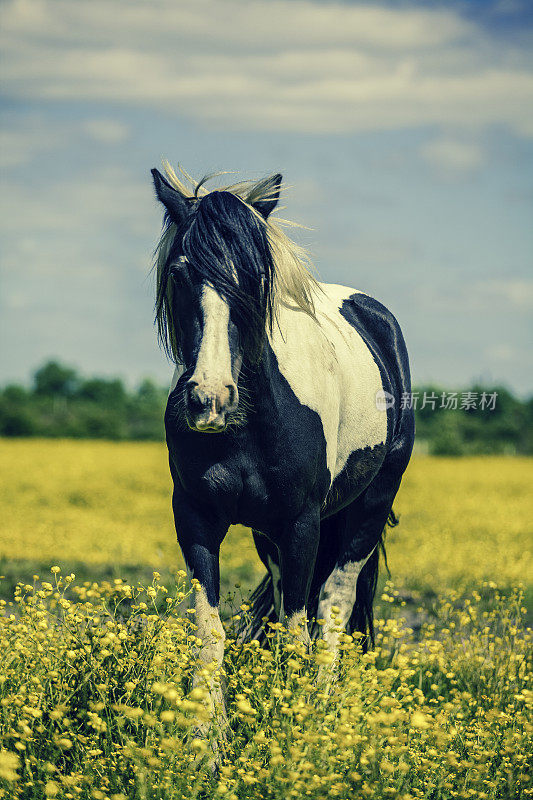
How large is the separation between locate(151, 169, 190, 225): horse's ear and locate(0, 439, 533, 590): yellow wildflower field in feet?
6.85

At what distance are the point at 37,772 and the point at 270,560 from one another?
5.58ft

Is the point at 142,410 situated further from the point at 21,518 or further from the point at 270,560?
the point at 270,560

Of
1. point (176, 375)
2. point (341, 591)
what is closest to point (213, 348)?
point (176, 375)

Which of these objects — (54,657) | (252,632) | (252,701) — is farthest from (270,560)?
(54,657)

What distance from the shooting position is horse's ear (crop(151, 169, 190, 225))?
3662 millimetres

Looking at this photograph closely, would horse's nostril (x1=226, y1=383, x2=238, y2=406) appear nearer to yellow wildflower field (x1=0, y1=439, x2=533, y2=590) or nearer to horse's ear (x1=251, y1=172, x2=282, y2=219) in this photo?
horse's ear (x1=251, y1=172, x2=282, y2=219)

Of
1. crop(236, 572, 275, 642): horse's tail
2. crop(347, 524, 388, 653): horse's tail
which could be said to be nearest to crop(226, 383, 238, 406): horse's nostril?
crop(236, 572, 275, 642): horse's tail

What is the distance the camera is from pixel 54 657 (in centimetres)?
352

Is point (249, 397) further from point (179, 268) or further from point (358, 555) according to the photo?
point (358, 555)

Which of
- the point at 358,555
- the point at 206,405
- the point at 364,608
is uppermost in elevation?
the point at 206,405

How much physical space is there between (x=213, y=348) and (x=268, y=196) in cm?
94

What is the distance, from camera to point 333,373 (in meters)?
4.26

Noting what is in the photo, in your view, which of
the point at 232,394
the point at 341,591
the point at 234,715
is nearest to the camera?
the point at 234,715

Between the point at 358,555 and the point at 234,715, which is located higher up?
the point at 358,555
